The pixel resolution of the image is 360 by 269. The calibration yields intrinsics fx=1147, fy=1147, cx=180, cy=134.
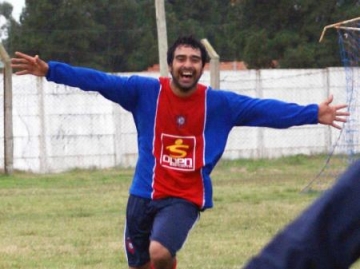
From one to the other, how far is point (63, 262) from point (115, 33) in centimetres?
2673

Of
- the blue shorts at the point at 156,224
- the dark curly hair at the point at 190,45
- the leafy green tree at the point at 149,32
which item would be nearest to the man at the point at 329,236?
the blue shorts at the point at 156,224

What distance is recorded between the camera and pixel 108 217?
12.4 m

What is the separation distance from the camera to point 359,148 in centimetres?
1866

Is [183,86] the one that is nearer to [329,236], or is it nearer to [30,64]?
[30,64]

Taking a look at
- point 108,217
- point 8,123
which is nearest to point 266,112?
point 108,217

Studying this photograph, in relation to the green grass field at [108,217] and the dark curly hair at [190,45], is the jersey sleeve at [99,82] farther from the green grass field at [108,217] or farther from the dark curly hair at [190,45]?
the green grass field at [108,217]

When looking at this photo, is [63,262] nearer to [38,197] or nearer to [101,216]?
[101,216]

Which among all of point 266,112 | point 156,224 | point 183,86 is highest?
point 183,86

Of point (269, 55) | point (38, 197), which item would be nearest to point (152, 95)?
point (38, 197)

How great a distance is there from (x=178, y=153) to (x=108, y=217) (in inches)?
227

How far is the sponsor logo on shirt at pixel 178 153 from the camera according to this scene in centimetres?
671

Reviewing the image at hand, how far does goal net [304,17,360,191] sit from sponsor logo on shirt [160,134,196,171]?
8934 mm

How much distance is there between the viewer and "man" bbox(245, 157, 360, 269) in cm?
185

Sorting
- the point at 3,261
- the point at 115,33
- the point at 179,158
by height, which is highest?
the point at 115,33
